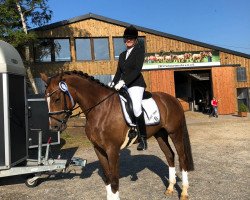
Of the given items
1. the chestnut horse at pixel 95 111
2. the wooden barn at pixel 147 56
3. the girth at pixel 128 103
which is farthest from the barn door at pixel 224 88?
the chestnut horse at pixel 95 111

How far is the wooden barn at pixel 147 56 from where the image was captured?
24.3 meters

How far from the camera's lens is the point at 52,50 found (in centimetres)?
2444

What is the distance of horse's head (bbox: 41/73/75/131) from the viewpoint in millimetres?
5086

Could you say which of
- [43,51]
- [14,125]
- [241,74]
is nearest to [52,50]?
[43,51]

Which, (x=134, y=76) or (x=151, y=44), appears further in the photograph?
(x=151, y=44)

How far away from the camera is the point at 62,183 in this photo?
7648 millimetres

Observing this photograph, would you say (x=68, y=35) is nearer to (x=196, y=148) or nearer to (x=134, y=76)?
(x=196, y=148)

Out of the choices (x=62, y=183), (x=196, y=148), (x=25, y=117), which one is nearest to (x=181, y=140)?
(x=62, y=183)

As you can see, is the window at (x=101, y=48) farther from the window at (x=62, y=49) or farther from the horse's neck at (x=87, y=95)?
the horse's neck at (x=87, y=95)

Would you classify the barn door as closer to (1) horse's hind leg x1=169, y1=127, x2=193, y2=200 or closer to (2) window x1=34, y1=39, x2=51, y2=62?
(2) window x1=34, y1=39, x2=51, y2=62

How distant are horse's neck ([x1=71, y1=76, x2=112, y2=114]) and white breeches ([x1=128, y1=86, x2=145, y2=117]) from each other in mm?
441

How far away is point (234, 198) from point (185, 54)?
2156 cm

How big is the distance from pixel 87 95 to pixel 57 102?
1.83 feet

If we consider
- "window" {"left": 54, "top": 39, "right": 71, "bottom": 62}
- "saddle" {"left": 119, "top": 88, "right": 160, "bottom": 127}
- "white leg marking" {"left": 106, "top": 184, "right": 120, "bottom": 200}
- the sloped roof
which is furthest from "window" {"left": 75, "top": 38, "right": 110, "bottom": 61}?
"white leg marking" {"left": 106, "top": 184, "right": 120, "bottom": 200}
